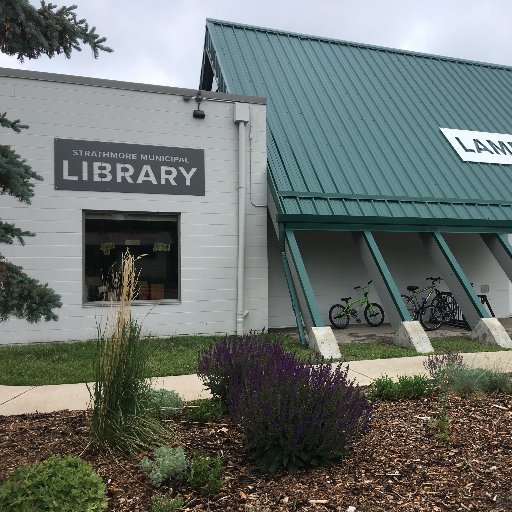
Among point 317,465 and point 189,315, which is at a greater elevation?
point 189,315

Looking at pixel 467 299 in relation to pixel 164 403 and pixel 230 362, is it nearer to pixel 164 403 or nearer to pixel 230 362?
pixel 230 362

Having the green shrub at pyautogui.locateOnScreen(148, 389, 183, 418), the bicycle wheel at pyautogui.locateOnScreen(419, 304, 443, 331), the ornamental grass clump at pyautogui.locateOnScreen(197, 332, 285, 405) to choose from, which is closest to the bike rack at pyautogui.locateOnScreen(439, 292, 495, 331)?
the bicycle wheel at pyautogui.locateOnScreen(419, 304, 443, 331)

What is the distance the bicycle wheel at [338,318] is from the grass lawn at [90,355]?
2188 mm

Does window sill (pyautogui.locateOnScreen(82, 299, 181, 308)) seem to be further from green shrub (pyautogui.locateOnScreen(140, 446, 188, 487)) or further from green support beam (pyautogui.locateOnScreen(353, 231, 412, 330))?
green shrub (pyautogui.locateOnScreen(140, 446, 188, 487))

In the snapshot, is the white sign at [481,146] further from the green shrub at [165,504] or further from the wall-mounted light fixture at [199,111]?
the green shrub at [165,504]

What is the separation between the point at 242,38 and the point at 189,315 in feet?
32.0

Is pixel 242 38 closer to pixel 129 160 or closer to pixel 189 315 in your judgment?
pixel 129 160

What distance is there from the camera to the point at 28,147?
32.2 ft

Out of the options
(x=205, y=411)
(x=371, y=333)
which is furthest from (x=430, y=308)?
(x=205, y=411)

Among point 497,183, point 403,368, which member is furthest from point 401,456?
point 497,183

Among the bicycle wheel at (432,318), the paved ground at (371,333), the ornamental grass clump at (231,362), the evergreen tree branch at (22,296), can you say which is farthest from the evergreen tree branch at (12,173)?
the bicycle wheel at (432,318)

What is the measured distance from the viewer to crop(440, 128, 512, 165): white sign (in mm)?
14078

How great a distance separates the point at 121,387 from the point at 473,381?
403cm

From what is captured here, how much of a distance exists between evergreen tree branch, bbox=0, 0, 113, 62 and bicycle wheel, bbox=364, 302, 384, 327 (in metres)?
9.97
